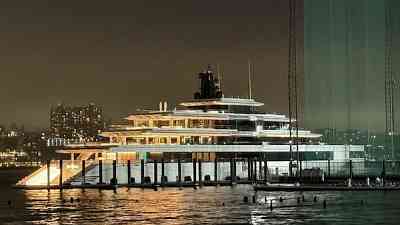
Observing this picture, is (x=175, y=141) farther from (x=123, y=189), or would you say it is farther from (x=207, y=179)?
(x=123, y=189)

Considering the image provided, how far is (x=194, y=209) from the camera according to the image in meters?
70.4

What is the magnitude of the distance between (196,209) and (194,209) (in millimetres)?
148

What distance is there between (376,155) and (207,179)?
26565 millimetres

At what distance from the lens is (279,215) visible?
Result: 65.4 meters

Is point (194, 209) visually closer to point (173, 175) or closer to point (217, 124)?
point (173, 175)

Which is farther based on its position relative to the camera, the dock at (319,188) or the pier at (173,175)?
the pier at (173,175)

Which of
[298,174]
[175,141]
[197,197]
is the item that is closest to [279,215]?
[197,197]

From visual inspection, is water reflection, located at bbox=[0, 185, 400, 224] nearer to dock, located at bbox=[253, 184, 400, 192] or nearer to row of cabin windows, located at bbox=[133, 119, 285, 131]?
dock, located at bbox=[253, 184, 400, 192]

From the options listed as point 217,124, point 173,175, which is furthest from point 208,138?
point 173,175

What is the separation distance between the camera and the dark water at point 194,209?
2456 inches

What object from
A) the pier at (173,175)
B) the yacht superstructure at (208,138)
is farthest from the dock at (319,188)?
the yacht superstructure at (208,138)

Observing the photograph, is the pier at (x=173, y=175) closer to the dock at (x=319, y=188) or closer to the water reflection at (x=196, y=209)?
the dock at (x=319, y=188)

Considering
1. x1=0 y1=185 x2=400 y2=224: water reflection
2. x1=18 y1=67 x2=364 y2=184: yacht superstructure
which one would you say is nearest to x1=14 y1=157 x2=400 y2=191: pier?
x1=18 y1=67 x2=364 y2=184: yacht superstructure

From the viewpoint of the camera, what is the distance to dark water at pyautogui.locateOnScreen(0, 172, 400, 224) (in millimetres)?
62375
